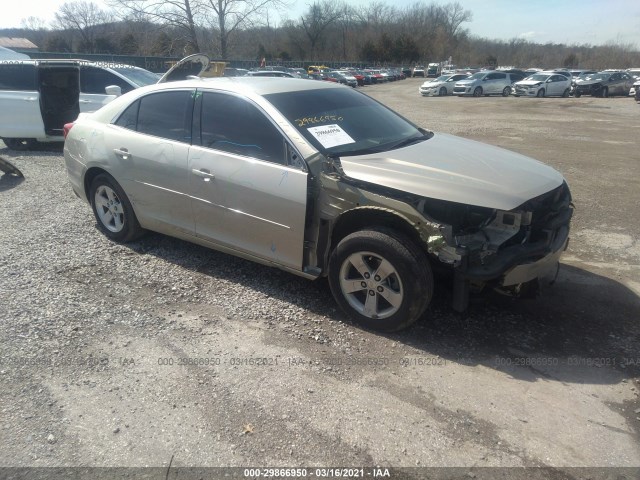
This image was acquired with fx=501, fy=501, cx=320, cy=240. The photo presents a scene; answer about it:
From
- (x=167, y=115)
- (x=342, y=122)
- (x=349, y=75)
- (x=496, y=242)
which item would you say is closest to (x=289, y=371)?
(x=496, y=242)

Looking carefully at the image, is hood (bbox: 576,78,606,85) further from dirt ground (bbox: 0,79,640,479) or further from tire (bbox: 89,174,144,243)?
tire (bbox: 89,174,144,243)

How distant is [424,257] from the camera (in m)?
3.31

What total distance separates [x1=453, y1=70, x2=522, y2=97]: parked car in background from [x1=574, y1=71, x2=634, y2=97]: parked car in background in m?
4.33

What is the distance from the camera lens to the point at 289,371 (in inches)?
125

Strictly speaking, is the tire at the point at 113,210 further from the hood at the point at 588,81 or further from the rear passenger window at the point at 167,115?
the hood at the point at 588,81

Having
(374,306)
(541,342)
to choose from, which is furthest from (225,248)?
(541,342)

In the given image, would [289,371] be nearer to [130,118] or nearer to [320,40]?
[130,118]

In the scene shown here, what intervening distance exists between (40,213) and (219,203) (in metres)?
3.39

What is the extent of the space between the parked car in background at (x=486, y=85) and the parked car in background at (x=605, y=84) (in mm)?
4333

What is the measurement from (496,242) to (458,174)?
0.52 m

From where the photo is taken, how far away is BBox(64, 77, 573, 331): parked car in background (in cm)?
329

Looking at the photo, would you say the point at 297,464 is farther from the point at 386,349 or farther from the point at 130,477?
the point at 386,349

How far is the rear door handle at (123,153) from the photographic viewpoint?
4631 mm

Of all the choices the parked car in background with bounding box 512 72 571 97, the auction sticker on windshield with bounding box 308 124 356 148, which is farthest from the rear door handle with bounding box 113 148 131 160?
the parked car in background with bounding box 512 72 571 97
